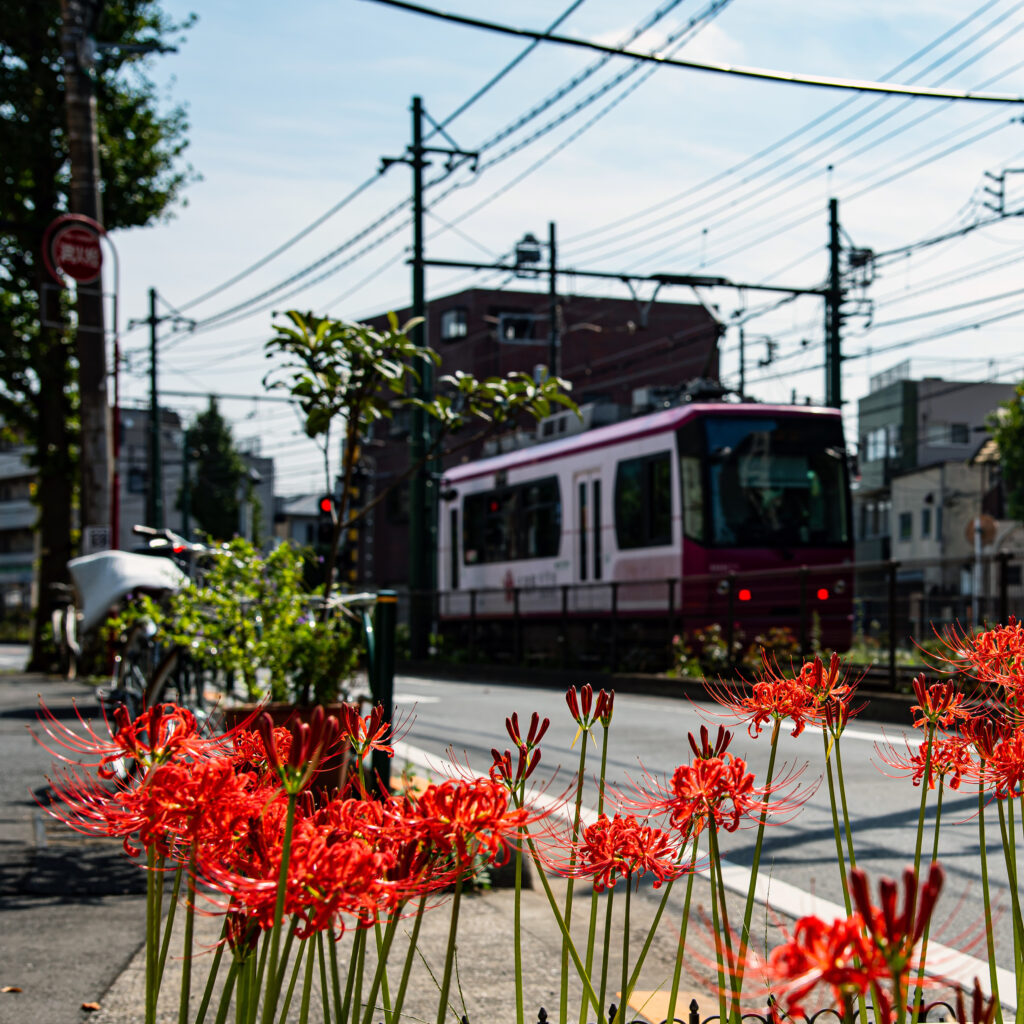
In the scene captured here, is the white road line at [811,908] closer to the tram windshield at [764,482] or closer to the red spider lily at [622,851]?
the red spider lily at [622,851]

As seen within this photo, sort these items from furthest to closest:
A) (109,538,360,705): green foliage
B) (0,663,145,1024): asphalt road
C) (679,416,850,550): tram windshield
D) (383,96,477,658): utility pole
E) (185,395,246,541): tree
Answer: (185,395,246,541): tree < (383,96,477,658): utility pole < (679,416,850,550): tram windshield < (109,538,360,705): green foliage < (0,663,145,1024): asphalt road

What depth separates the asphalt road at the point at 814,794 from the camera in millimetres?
5254

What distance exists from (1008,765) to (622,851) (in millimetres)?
480

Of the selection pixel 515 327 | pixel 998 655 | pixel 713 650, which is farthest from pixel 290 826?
pixel 515 327

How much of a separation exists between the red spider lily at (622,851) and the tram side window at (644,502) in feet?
53.6

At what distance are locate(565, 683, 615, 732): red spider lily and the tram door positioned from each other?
18017mm

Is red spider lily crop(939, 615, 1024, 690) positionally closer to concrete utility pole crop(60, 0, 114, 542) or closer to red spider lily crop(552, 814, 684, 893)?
red spider lily crop(552, 814, 684, 893)

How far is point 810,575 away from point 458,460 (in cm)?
3664

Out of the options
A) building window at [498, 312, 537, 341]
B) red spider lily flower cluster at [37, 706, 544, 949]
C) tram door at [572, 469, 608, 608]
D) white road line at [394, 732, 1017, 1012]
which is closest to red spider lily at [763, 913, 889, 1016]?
red spider lily flower cluster at [37, 706, 544, 949]

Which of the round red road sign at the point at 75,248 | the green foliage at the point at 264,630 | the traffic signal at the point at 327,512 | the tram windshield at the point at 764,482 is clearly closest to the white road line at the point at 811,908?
the green foliage at the point at 264,630

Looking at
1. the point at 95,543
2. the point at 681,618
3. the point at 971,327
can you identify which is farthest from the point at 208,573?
the point at 971,327

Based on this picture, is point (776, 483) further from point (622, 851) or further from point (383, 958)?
point (383, 958)

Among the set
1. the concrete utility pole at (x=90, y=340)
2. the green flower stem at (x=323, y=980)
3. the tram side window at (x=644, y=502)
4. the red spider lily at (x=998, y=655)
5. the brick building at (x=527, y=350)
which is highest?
the brick building at (x=527, y=350)

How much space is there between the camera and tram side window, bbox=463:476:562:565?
21469 mm
